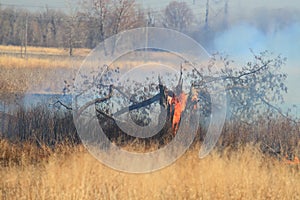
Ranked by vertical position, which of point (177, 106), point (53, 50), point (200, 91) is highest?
point (200, 91)

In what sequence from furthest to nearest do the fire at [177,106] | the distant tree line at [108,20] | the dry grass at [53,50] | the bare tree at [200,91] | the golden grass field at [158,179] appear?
the dry grass at [53,50] → the distant tree line at [108,20] → the bare tree at [200,91] → the fire at [177,106] → the golden grass field at [158,179]

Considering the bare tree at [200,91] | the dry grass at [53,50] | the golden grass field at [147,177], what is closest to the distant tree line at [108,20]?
the dry grass at [53,50]

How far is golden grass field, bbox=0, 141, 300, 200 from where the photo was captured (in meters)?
6.03

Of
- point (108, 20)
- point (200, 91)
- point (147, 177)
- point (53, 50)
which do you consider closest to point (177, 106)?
point (200, 91)

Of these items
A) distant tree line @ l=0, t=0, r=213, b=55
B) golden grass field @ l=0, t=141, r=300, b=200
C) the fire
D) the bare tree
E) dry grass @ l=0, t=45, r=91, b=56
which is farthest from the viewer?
dry grass @ l=0, t=45, r=91, b=56

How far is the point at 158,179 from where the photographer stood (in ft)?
22.1

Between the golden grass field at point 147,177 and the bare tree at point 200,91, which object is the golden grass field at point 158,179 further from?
the bare tree at point 200,91

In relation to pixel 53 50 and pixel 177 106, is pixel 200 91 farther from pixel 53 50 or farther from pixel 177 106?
pixel 53 50

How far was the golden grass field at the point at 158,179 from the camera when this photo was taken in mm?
6027

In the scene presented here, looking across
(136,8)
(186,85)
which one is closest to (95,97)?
(186,85)

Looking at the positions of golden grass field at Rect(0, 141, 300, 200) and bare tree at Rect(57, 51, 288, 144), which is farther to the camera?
bare tree at Rect(57, 51, 288, 144)

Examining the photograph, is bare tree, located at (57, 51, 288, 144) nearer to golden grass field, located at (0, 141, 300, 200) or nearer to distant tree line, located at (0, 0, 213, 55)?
golden grass field, located at (0, 141, 300, 200)

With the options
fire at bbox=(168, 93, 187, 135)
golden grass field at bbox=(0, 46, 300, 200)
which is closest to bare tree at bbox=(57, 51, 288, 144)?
fire at bbox=(168, 93, 187, 135)

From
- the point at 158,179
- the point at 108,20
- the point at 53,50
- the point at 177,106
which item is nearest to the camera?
the point at 158,179
